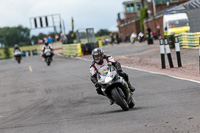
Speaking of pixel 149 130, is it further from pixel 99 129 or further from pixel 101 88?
pixel 101 88

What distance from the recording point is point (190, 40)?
2861 cm

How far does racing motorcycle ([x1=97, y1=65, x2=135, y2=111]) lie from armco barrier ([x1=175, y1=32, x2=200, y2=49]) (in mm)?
18972

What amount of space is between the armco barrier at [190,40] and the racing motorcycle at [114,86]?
19.0m

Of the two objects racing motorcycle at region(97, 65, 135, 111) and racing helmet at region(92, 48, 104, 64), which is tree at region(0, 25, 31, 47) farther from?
racing motorcycle at region(97, 65, 135, 111)

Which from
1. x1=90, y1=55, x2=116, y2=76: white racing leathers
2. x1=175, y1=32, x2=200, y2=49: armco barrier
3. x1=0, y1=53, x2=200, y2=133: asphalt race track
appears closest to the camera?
x1=0, y1=53, x2=200, y2=133: asphalt race track

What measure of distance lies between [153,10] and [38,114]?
62.0 meters

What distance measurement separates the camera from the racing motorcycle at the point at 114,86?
8438 mm

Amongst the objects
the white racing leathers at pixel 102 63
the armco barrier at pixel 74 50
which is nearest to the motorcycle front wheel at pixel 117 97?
the white racing leathers at pixel 102 63

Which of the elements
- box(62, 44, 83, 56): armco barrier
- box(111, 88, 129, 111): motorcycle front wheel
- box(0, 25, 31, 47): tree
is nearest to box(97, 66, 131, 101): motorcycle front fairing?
box(111, 88, 129, 111): motorcycle front wheel

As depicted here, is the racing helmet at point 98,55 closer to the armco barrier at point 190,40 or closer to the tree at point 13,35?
the armco barrier at point 190,40

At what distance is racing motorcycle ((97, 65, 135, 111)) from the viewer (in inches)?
332

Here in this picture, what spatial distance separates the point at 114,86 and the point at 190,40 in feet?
68.6

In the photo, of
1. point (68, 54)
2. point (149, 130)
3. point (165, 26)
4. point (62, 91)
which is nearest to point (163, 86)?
point (62, 91)

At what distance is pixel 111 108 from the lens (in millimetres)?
9305
